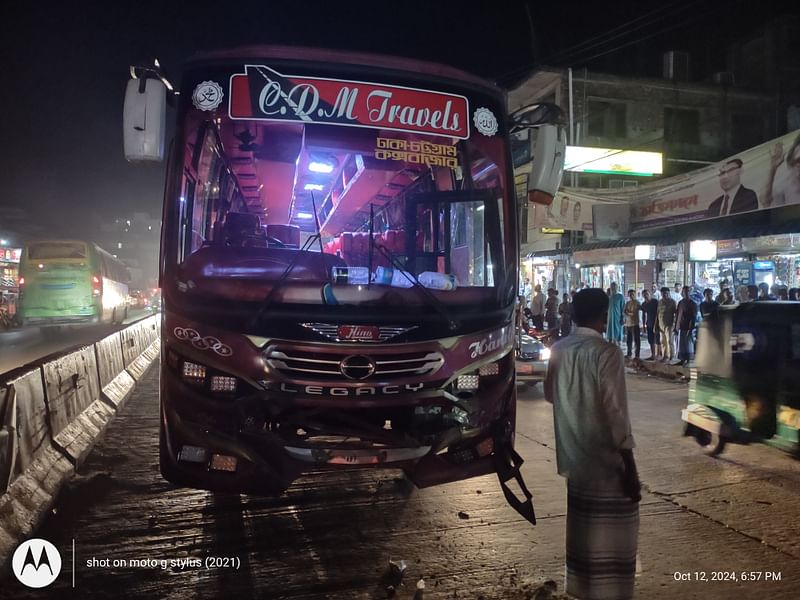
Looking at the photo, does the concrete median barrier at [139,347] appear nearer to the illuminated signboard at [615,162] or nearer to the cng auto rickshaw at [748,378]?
the cng auto rickshaw at [748,378]

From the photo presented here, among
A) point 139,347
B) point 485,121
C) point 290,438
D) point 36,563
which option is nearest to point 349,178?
point 485,121

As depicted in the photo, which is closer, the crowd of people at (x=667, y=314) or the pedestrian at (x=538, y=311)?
the crowd of people at (x=667, y=314)

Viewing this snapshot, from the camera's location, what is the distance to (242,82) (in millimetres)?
4086

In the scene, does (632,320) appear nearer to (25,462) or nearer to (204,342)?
(204,342)

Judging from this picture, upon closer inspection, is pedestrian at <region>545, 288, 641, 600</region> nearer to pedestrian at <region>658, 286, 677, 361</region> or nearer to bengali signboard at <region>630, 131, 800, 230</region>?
bengali signboard at <region>630, 131, 800, 230</region>

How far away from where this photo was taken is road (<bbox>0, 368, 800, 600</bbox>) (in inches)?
139

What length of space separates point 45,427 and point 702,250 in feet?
47.1

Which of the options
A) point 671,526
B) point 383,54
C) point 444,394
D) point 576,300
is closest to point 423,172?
point 383,54

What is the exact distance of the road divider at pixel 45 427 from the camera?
4.07m

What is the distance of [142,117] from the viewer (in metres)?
4.12

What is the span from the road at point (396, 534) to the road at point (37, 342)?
8.12m

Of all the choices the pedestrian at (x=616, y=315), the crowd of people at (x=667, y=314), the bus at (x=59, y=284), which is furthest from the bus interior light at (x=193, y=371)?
the bus at (x=59, y=284)

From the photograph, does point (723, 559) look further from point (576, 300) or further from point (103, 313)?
point (103, 313)

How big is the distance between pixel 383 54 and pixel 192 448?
3.13 m
